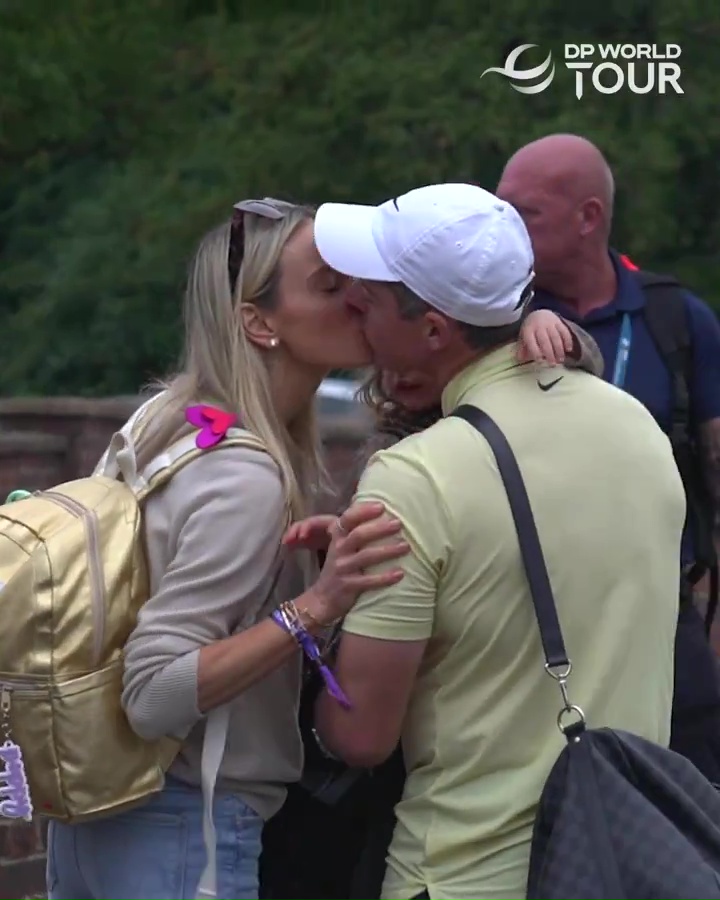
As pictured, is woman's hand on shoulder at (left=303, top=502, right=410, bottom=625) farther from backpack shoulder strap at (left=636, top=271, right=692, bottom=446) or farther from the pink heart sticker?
backpack shoulder strap at (left=636, top=271, right=692, bottom=446)

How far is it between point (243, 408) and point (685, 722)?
1401 millimetres

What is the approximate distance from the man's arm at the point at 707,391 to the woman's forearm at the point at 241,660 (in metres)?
1.54

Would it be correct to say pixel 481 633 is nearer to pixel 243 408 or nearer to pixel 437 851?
pixel 437 851

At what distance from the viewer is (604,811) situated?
1.94 m

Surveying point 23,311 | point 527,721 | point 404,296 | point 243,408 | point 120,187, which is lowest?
point 23,311

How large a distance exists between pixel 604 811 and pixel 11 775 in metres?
0.87

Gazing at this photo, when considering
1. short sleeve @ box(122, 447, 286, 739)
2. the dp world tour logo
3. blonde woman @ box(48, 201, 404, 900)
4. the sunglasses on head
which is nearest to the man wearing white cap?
blonde woman @ box(48, 201, 404, 900)

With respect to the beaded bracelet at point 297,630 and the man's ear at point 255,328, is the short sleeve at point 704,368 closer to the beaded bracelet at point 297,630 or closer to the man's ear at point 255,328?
the man's ear at point 255,328

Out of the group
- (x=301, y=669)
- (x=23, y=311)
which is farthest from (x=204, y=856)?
(x=23, y=311)

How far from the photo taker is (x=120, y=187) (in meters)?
9.47

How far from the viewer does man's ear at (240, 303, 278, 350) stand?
243cm

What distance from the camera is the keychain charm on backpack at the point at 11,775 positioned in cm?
224

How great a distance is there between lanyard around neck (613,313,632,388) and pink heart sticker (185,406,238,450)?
126 cm

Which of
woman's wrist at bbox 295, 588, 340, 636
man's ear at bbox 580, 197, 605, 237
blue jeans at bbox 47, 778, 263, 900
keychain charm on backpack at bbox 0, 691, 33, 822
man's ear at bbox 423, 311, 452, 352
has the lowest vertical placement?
blue jeans at bbox 47, 778, 263, 900
